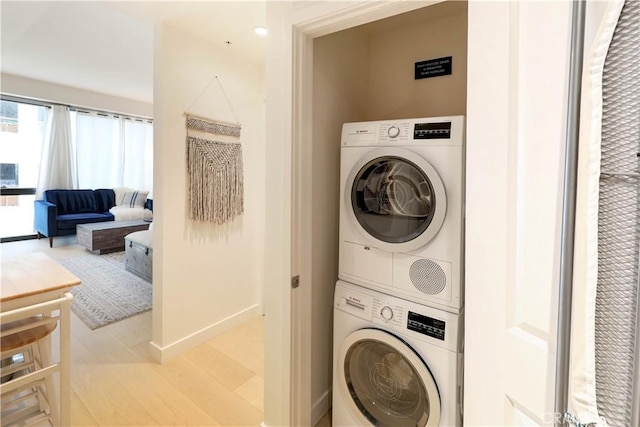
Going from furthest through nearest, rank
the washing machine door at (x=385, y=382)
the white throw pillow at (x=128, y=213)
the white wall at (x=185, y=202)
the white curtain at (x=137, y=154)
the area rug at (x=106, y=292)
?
the white curtain at (x=137, y=154), the white throw pillow at (x=128, y=213), the area rug at (x=106, y=292), the white wall at (x=185, y=202), the washing machine door at (x=385, y=382)

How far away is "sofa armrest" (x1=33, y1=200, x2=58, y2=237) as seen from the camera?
515 cm

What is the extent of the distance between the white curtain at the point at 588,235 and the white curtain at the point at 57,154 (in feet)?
23.9

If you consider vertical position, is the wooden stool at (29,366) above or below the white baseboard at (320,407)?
above

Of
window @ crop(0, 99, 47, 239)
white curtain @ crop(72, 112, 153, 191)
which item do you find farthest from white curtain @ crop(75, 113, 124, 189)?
window @ crop(0, 99, 47, 239)

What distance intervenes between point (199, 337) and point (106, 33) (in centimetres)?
278

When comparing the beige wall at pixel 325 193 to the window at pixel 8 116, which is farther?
the window at pixel 8 116

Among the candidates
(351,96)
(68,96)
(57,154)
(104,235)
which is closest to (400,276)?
(351,96)

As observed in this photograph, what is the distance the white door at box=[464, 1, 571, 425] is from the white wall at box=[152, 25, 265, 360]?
1.94 meters

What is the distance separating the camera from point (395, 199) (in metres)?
1.51

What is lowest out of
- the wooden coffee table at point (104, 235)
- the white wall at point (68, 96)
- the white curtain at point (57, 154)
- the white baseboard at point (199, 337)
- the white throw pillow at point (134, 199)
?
the white baseboard at point (199, 337)

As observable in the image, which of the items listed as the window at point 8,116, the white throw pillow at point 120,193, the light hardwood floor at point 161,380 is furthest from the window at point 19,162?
the light hardwood floor at point 161,380

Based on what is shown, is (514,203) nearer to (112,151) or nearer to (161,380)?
(161,380)

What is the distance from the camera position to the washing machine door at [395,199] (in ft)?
4.43

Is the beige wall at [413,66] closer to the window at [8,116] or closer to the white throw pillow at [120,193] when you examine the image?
the white throw pillow at [120,193]
